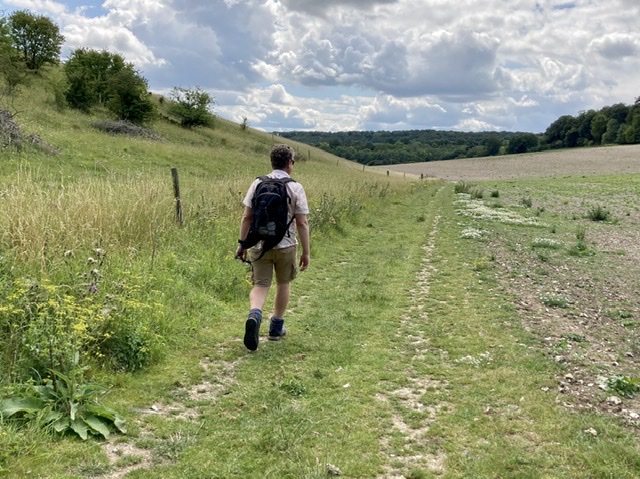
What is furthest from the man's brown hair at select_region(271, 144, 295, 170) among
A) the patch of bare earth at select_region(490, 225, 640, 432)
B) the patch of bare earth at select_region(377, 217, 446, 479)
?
the patch of bare earth at select_region(490, 225, 640, 432)

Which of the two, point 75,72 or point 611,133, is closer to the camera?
point 75,72

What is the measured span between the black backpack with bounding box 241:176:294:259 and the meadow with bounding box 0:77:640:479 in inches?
59.1

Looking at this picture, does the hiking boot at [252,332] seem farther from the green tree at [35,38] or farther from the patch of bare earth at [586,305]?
the green tree at [35,38]

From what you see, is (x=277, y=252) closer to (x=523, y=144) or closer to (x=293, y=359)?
(x=293, y=359)

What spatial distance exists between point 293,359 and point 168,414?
1847 millimetres

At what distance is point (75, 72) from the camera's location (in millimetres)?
46312

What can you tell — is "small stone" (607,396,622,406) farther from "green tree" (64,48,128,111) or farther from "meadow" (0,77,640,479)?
"green tree" (64,48,128,111)

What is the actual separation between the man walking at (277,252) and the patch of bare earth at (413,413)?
177cm

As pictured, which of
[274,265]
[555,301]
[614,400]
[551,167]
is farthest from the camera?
[551,167]

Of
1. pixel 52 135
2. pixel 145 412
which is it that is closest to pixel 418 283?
pixel 145 412

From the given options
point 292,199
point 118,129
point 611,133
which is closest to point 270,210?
point 292,199

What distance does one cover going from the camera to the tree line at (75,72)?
1770 inches

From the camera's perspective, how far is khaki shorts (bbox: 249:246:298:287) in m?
6.26

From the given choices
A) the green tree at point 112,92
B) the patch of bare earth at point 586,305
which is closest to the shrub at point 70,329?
the patch of bare earth at point 586,305
